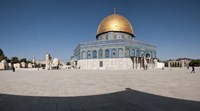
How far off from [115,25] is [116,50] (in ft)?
31.5

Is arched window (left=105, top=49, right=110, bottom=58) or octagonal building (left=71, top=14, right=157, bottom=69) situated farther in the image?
arched window (left=105, top=49, right=110, bottom=58)

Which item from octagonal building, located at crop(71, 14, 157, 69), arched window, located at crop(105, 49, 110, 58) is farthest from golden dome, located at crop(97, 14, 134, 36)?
arched window, located at crop(105, 49, 110, 58)

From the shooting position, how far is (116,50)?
3897 cm

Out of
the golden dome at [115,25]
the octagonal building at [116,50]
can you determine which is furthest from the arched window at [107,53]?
the golden dome at [115,25]

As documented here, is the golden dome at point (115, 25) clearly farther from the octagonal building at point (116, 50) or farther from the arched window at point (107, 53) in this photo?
the arched window at point (107, 53)

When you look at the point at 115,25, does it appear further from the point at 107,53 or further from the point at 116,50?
the point at 107,53

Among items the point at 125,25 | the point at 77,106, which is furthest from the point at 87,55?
the point at 77,106

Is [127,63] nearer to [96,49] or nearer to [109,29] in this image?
[96,49]

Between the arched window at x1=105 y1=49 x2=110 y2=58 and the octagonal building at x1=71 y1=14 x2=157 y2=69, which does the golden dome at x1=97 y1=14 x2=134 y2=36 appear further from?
the arched window at x1=105 y1=49 x2=110 y2=58

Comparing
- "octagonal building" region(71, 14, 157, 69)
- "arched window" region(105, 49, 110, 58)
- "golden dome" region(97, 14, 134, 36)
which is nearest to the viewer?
"octagonal building" region(71, 14, 157, 69)

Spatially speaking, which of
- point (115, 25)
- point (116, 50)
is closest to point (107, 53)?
point (116, 50)

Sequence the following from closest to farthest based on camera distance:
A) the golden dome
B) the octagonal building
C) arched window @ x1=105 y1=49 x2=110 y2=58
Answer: the octagonal building
arched window @ x1=105 y1=49 x2=110 y2=58
the golden dome

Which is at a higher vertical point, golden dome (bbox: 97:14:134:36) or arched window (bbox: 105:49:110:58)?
golden dome (bbox: 97:14:134:36)

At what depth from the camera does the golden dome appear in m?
44.9
